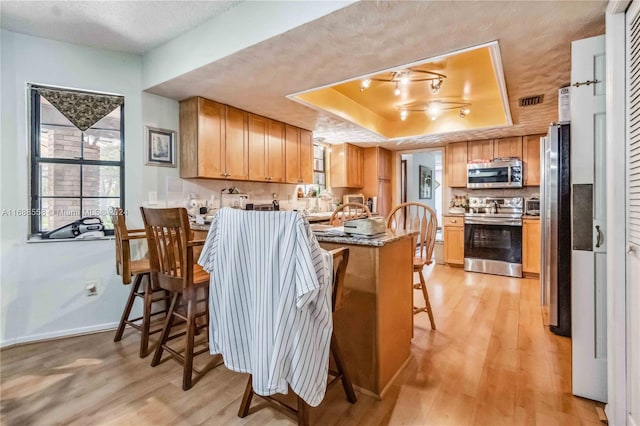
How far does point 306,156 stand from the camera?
4699 mm

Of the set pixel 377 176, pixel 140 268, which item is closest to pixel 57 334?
pixel 140 268

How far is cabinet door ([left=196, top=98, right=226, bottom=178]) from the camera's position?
10.5 feet

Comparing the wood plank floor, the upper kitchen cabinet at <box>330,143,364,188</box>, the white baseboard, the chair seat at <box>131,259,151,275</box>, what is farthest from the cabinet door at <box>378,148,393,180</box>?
the white baseboard

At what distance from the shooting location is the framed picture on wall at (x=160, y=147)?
305cm

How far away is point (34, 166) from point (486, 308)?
173 inches

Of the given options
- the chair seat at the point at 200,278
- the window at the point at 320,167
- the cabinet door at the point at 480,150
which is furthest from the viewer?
the window at the point at 320,167

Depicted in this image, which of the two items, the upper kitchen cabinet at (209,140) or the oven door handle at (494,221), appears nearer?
the upper kitchen cabinet at (209,140)

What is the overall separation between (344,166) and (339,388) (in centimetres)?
415

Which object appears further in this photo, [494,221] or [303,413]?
[494,221]

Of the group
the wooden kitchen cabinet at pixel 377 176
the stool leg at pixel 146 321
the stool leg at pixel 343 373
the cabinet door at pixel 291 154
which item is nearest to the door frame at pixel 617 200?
the stool leg at pixel 343 373

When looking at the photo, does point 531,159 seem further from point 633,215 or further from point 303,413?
point 303,413

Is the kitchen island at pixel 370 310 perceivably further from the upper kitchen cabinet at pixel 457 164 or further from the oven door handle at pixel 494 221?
the upper kitchen cabinet at pixel 457 164

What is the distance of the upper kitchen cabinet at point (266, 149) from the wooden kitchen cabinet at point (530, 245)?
3611mm

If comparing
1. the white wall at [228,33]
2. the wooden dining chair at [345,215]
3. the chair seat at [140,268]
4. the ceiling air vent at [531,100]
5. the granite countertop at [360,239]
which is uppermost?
the white wall at [228,33]
